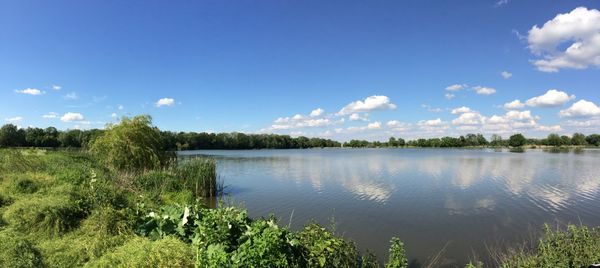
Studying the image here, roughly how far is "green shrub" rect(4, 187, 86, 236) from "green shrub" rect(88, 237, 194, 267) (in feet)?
7.55

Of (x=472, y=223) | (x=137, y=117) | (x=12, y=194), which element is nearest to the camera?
(x=12, y=194)

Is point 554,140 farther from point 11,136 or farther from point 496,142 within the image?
point 11,136

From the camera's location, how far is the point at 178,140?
108062 millimetres

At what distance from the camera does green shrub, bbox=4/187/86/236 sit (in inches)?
289

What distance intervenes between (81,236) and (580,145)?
169008 millimetres

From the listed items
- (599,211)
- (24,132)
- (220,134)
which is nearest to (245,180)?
(599,211)

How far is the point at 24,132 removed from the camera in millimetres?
84312

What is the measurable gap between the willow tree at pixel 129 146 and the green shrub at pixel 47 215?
12.7 meters

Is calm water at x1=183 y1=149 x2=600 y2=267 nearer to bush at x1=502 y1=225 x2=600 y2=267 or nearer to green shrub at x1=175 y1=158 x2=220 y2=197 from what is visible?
green shrub at x1=175 y1=158 x2=220 y2=197

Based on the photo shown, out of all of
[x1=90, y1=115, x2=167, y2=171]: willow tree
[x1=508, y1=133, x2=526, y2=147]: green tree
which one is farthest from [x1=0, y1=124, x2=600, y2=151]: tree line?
[x1=90, y1=115, x2=167, y2=171]: willow tree

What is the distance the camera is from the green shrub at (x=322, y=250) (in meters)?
5.79

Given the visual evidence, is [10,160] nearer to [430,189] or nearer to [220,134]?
[430,189]

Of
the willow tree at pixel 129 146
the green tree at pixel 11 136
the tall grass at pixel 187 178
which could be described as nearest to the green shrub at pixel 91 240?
the tall grass at pixel 187 178

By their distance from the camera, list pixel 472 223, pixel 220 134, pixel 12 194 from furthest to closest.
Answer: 1. pixel 220 134
2. pixel 472 223
3. pixel 12 194
